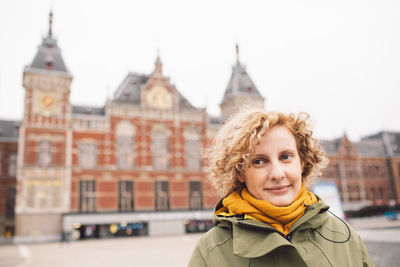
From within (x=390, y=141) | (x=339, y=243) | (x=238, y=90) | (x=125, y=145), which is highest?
(x=238, y=90)

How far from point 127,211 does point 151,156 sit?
17.0 ft

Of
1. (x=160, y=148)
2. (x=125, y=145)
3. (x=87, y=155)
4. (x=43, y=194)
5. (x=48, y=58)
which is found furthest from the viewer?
(x=160, y=148)

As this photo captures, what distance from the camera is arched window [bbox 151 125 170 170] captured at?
30.4 m

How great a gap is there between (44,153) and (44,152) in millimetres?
81

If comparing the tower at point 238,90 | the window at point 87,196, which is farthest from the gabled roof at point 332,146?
the window at point 87,196

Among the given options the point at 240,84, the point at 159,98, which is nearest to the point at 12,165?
the point at 159,98

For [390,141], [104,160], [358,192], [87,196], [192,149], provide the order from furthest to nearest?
[390,141] < [358,192] < [192,149] < [104,160] < [87,196]

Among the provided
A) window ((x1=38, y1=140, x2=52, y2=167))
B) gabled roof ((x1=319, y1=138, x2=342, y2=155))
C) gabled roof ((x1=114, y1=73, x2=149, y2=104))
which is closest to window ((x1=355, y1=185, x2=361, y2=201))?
gabled roof ((x1=319, y1=138, x2=342, y2=155))

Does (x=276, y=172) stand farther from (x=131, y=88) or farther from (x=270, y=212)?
(x=131, y=88)

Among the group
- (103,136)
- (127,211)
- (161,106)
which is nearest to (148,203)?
(127,211)

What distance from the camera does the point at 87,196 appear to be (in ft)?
90.2

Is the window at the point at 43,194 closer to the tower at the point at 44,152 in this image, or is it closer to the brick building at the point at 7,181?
the tower at the point at 44,152

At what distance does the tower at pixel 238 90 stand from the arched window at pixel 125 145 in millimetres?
10227

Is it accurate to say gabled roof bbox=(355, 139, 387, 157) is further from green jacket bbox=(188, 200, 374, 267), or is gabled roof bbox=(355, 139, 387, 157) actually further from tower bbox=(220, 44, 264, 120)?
green jacket bbox=(188, 200, 374, 267)
